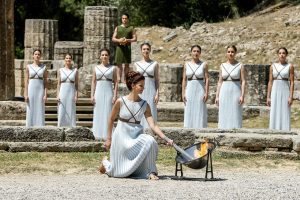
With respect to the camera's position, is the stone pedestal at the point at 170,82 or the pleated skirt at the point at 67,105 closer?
the pleated skirt at the point at 67,105

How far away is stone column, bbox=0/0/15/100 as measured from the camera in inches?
995

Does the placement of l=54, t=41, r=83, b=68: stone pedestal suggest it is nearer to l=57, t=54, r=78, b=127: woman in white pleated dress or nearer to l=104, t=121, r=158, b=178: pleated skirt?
l=57, t=54, r=78, b=127: woman in white pleated dress

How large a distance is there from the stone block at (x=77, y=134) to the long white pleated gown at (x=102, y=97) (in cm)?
139

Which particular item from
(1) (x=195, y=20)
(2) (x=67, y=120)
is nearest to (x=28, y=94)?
(2) (x=67, y=120)

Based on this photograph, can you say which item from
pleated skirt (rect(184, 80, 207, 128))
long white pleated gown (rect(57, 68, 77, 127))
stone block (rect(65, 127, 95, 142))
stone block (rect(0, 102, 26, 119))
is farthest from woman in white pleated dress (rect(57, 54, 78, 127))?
stone block (rect(0, 102, 26, 119))

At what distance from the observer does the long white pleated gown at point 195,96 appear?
18875mm

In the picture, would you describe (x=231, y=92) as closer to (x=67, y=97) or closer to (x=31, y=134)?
(x=67, y=97)

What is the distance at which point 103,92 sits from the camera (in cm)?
1894

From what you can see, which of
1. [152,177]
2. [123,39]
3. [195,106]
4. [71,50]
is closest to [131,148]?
[152,177]

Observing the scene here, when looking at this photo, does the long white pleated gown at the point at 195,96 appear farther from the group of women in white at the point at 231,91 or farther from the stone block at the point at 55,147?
the stone block at the point at 55,147

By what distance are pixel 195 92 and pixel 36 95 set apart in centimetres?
300

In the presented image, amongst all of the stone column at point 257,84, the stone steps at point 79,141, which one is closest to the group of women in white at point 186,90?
the stone steps at point 79,141

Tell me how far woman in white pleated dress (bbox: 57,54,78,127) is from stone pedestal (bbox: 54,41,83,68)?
48.9 feet

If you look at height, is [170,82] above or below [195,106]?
above
